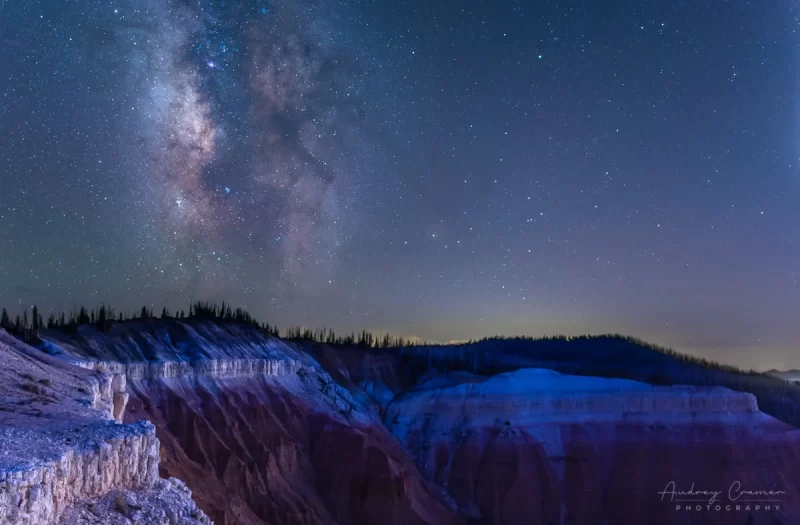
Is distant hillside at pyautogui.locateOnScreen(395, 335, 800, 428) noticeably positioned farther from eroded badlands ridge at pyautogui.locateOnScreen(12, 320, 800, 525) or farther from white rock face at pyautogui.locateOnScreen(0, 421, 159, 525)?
white rock face at pyautogui.locateOnScreen(0, 421, 159, 525)

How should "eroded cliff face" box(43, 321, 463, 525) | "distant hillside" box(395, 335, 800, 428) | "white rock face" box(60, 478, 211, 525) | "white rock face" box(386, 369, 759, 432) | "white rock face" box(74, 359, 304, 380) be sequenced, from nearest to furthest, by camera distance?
"white rock face" box(60, 478, 211, 525) < "eroded cliff face" box(43, 321, 463, 525) < "white rock face" box(74, 359, 304, 380) < "white rock face" box(386, 369, 759, 432) < "distant hillside" box(395, 335, 800, 428)

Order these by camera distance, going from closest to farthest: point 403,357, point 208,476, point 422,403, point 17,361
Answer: point 17,361, point 208,476, point 422,403, point 403,357

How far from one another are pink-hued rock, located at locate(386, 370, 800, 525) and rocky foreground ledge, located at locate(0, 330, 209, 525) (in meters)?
52.5

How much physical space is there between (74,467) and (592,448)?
6405 centimetres

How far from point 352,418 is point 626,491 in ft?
83.5

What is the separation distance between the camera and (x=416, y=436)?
75688 millimetres

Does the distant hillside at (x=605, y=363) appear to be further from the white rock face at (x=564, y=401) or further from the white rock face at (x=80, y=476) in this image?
the white rock face at (x=80, y=476)

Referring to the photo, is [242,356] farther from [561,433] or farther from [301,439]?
[561,433]

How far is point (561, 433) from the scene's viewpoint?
2918 inches

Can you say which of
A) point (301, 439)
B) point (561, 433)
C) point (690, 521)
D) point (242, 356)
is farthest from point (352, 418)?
point (690, 521)

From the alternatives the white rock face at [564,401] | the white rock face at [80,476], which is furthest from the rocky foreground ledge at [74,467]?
the white rock face at [564,401]

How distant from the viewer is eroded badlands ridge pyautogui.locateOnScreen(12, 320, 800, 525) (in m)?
54.9

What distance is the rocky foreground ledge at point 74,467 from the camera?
12664 millimetres

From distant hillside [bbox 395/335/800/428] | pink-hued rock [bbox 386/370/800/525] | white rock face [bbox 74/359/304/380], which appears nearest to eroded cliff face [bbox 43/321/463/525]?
white rock face [bbox 74/359/304/380]
